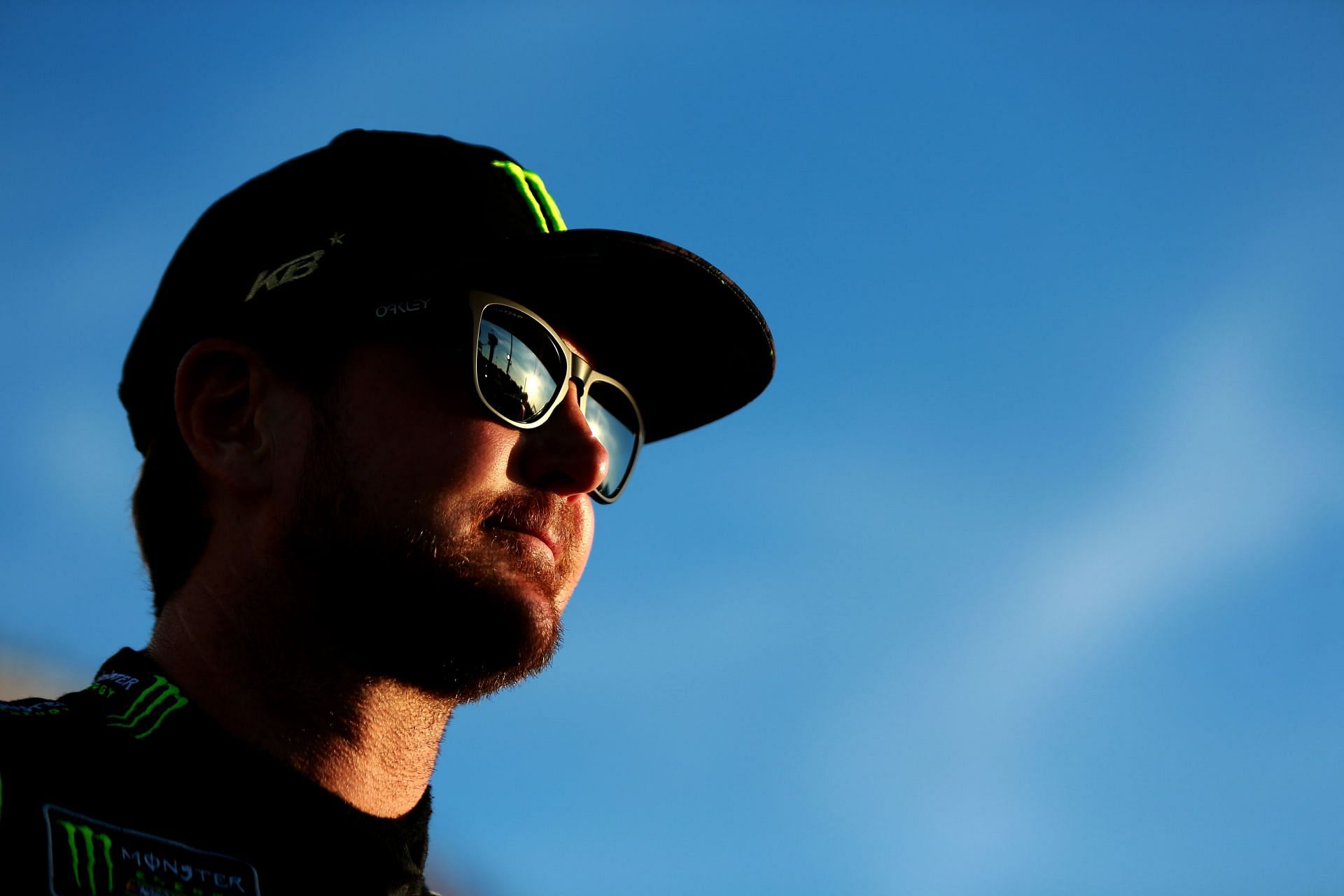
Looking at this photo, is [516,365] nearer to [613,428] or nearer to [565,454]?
[565,454]

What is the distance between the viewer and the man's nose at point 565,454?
3191 mm

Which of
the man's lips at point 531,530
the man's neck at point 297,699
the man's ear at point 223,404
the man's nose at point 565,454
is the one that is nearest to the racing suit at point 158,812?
the man's neck at point 297,699

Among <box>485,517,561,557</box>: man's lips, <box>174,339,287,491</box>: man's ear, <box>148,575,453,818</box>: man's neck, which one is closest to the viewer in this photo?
<box>148,575,453,818</box>: man's neck

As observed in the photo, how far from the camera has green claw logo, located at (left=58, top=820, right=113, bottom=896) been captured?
7.06 ft

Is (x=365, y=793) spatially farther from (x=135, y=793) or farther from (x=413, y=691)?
(x=135, y=793)

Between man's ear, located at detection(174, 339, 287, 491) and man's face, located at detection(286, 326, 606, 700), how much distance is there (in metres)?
0.21

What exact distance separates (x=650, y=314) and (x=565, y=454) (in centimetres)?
60

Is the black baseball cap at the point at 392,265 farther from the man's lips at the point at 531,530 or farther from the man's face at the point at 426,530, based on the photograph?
the man's lips at the point at 531,530

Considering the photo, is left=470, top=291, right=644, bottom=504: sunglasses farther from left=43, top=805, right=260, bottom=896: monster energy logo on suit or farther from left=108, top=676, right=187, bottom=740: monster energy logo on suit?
left=43, top=805, right=260, bottom=896: monster energy logo on suit

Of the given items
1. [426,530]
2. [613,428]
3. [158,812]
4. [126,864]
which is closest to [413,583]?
[426,530]

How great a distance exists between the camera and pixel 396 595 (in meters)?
2.89

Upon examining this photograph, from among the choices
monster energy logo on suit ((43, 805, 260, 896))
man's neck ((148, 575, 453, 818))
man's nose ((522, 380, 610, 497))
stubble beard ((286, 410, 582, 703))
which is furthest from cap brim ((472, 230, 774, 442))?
monster energy logo on suit ((43, 805, 260, 896))

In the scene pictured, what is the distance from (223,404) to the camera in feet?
10.5

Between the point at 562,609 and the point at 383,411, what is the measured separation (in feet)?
2.44
